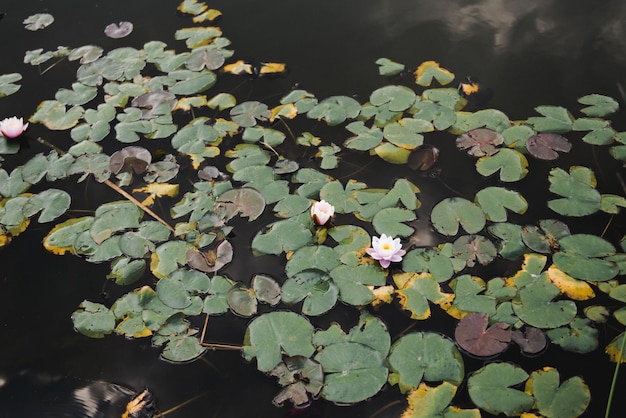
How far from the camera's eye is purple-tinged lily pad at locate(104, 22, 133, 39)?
352 cm

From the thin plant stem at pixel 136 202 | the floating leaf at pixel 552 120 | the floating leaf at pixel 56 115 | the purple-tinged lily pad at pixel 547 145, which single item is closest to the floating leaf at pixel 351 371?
the thin plant stem at pixel 136 202

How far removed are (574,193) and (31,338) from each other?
2327 mm

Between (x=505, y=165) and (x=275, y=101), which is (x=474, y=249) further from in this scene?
(x=275, y=101)

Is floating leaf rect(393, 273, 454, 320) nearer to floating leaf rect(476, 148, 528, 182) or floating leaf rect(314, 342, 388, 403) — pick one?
floating leaf rect(314, 342, 388, 403)

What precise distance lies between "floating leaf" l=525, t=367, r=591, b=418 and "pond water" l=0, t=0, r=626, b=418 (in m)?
0.03

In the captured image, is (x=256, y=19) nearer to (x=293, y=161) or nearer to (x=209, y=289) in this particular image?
(x=293, y=161)

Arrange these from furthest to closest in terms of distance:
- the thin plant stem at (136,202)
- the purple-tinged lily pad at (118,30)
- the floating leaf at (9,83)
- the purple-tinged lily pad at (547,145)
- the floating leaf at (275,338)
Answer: the purple-tinged lily pad at (118,30)
the floating leaf at (9,83)
the purple-tinged lily pad at (547,145)
the thin plant stem at (136,202)
the floating leaf at (275,338)

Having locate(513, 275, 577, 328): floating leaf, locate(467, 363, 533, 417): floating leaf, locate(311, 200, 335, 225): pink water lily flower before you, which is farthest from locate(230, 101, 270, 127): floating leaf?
locate(467, 363, 533, 417): floating leaf

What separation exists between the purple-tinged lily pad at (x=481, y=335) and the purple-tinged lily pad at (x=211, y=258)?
952mm

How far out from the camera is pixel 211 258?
222 cm

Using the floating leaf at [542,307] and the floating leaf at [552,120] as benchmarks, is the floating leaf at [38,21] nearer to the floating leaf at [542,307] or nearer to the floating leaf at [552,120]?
the floating leaf at [552,120]

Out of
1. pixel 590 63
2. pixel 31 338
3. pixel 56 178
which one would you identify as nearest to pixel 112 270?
pixel 31 338

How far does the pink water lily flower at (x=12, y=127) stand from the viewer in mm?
2857

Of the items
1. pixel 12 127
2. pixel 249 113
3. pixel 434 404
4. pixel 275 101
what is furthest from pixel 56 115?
pixel 434 404
